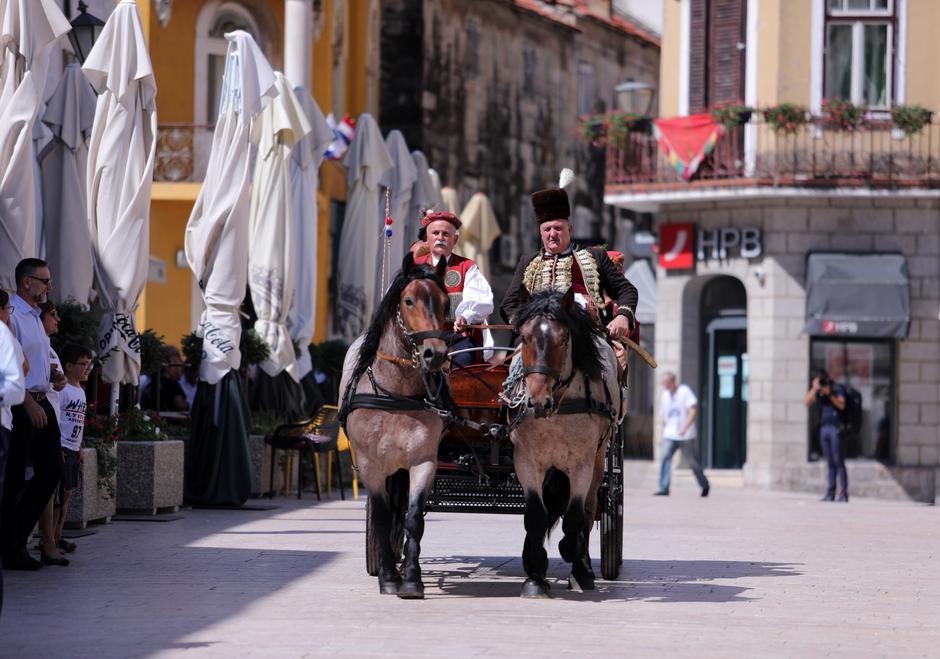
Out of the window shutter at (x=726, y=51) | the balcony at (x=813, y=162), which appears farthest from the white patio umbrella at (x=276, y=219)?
the window shutter at (x=726, y=51)

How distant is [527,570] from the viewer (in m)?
11.2

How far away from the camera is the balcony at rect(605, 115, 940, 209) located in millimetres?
31328

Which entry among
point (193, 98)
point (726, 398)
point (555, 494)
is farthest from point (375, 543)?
point (193, 98)

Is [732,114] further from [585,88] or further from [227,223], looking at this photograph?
[585,88]

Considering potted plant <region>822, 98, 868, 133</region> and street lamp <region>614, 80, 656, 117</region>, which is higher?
street lamp <region>614, 80, 656, 117</region>

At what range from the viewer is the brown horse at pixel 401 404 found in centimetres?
1082

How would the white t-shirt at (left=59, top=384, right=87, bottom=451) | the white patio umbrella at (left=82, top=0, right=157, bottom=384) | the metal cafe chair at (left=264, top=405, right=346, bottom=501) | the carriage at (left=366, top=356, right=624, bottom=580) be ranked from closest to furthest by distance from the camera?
the carriage at (left=366, top=356, right=624, bottom=580), the white t-shirt at (left=59, top=384, right=87, bottom=451), the white patio umbrella at (left=82, top=0, right=157, bottom=384), the metal cafe chair at (left=264, top=405, right=346, bottom=501)

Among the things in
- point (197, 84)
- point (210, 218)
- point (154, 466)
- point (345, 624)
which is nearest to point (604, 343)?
point (345, 624)

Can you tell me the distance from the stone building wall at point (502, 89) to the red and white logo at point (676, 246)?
35.2ft

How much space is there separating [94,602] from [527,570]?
2548 millimetres

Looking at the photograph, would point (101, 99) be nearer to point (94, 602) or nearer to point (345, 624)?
point (94, 602)

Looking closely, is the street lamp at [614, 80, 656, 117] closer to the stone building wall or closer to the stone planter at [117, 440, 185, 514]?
the stone building wall

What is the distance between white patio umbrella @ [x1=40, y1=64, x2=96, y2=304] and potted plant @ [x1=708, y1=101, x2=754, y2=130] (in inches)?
632

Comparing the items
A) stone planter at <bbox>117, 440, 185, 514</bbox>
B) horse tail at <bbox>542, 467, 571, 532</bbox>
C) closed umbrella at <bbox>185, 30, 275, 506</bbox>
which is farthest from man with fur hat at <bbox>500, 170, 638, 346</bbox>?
closed umbrella at <bbox>185, 30, 275, 506</bbox>
